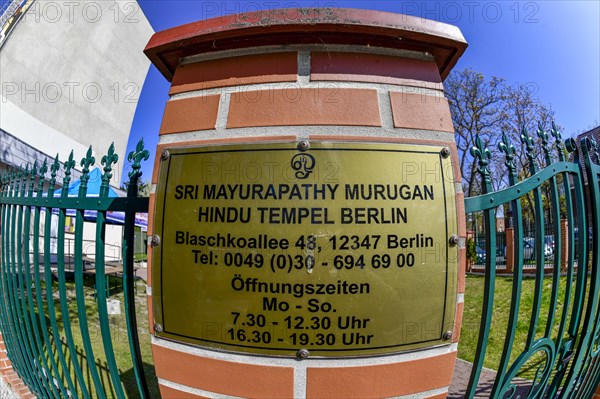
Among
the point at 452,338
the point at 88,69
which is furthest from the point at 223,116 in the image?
the point at 88,69

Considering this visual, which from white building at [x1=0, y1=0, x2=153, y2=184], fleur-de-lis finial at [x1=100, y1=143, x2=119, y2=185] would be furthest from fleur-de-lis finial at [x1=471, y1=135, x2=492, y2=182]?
white building at [x1=0, y1=0, x2=153, y2=184]

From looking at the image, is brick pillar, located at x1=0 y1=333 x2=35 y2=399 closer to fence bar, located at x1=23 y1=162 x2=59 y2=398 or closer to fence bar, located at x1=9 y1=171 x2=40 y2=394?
fence bar, located at x1=9 y1=171 x2=40 y2=394

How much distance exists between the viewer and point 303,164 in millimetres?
1064

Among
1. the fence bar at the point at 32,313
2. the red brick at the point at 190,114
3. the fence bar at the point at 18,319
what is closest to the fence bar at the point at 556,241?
the red brick at the point at 190,114

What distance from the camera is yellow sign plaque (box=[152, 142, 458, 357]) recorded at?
1.04 metres

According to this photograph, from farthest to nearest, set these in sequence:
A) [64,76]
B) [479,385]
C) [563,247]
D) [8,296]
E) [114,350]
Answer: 1. [64,76]
2. [563,247]
3. [114,350]
4. [479,385]
5. [8,296]

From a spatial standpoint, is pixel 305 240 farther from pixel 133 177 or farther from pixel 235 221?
pixel 133 177

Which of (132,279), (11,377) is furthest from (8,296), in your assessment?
(132,279)

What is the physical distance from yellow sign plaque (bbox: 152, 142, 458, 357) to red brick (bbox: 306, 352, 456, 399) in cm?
6

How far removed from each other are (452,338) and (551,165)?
850mm

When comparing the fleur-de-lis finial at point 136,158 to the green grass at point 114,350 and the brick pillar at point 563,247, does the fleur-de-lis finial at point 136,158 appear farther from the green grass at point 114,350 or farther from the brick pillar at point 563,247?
the brick pillar at point 563,247

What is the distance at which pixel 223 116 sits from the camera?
1145 mm

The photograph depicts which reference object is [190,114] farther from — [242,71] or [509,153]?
[509,153]

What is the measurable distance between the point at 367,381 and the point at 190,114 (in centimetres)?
109
